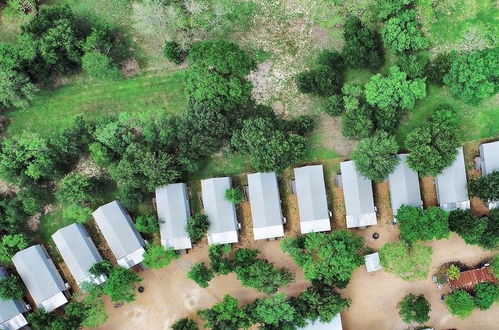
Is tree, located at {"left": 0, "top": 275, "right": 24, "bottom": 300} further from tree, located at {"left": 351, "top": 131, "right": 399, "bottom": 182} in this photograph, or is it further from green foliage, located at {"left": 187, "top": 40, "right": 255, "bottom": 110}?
tree, located at {"left": 351, "top": 131, "right": 399, "bottom": 182}

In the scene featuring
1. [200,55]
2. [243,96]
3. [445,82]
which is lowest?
[445,82]

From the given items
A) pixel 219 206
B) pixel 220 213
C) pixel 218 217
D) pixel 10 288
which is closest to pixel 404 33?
pixel 219 206

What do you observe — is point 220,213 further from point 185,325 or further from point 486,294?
point 486,294

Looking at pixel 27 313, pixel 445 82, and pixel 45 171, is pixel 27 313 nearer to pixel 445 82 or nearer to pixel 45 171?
pixel 45 171

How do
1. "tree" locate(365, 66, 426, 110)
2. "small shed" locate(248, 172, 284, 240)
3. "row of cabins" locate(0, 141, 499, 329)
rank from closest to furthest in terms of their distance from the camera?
1. "tree" locate(365, 66, 426, 110)
2. "row of cabins" locate(0, 141, 499, 329)
3. "small shed" locate(248, 172, 284, 240)

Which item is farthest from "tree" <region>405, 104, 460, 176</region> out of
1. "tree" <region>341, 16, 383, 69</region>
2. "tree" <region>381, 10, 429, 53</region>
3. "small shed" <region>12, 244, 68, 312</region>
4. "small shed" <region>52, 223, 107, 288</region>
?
"small shed" <region>12, 244, 68, 312</region>

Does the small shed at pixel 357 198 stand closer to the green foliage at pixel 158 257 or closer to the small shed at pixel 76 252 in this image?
the green foliage at pixel 158 257

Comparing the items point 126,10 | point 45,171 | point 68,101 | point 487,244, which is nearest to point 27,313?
point 45,171
